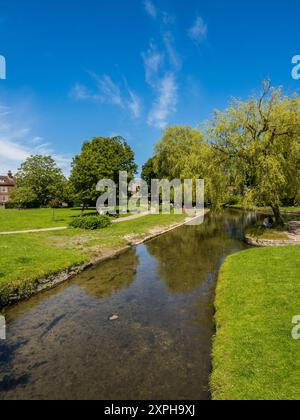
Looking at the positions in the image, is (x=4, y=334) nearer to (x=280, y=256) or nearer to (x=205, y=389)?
(x=205, y=389)

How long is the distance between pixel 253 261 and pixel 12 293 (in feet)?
44.8

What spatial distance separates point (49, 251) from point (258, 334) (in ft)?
49.4

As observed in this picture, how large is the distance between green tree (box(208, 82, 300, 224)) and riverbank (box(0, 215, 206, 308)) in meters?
12.2

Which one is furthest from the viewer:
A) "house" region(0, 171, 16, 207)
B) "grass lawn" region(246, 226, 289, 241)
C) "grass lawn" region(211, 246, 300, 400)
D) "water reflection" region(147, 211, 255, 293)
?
"house" region(0, 171, 16, 207)

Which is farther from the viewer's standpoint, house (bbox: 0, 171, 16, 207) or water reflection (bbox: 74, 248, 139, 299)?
house (bbox: 0, 171, 16, 207)

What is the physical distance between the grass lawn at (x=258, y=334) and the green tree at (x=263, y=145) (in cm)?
1033

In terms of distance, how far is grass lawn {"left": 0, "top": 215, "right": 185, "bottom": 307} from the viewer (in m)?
14.9

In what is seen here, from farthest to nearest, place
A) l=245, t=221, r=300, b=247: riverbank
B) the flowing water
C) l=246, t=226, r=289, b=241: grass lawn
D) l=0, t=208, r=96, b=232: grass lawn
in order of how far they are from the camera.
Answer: l=0, t=208, r=96, b=232: grass lawn → l=246, t=226, r=289, b=241: grass lawn → l=245, t=221, r=300, b=247: riverbank → the flowing water

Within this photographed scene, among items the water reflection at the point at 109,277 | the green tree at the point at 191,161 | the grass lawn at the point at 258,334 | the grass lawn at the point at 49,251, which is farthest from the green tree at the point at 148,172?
the grass lawn at the point at 258,334

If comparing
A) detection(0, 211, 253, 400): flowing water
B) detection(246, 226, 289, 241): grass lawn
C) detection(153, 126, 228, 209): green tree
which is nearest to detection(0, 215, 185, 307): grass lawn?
detection(0, 211, 253, 400): flowing water

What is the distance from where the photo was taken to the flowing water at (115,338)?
782cm

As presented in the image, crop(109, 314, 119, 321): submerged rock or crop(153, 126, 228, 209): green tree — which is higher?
crop(153, 126, 228, 209): green tree

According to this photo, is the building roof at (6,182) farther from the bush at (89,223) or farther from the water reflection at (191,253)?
the water reflection at (191,253)

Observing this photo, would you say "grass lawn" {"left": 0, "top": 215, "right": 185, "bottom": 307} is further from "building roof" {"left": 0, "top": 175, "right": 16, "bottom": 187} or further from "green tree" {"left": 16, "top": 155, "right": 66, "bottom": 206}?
"building roof" {"left": 0, "top": 175, "right": 16, "bottom": 187}
